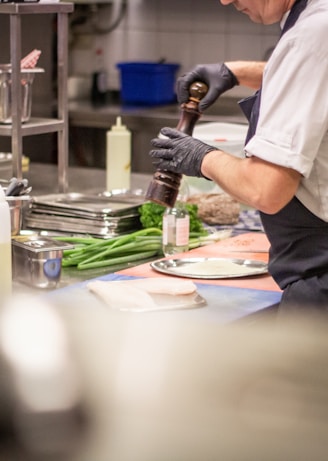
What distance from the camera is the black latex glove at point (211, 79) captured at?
2766 mm

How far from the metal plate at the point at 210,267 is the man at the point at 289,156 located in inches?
11.8

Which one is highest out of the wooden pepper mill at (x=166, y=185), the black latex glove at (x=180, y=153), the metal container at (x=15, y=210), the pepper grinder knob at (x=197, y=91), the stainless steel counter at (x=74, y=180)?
the pepper grinder knob at (x=197, y=91)

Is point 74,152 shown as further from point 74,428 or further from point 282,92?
point 74,428

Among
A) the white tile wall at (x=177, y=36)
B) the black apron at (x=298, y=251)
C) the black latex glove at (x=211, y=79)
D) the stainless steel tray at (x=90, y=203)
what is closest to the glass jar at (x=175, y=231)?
the stainless steel tray at (x=90, y=203)

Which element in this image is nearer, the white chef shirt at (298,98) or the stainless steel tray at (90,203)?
the white chef shirt at (298,98)

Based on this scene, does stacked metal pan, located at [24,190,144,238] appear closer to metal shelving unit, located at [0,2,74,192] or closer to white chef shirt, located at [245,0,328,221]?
metal shelving unit, located at [0,2,74,192]

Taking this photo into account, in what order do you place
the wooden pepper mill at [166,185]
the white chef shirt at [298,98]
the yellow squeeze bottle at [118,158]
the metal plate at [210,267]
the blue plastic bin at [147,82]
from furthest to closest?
1. the blue plastic bin at [147,82]
2. the yellow squeeze bottle at [118,158]
3. the metal plate at [210,267]
4. the wooden pepper mill at [166,185]
5. the white chef shirt at [298,98]

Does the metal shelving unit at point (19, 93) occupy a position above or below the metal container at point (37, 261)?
above

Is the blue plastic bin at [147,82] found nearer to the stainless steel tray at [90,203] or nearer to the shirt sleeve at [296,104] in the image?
the stainless steel tray at [90,203]

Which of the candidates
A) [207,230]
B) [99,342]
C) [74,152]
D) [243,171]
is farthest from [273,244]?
→ [74,152]

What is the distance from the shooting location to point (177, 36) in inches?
260

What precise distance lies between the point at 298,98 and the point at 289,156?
4.9 inches

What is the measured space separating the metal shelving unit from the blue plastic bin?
293cm

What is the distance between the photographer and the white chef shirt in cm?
198
